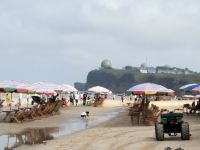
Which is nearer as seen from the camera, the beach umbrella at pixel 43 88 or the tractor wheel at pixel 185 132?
the tractor wheel at pixel 185 132

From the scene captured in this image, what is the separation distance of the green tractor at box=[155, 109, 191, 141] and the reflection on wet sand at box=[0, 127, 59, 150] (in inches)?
157

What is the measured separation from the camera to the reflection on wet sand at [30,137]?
52.6 feet

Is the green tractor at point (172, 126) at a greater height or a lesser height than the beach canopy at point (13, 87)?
lesser

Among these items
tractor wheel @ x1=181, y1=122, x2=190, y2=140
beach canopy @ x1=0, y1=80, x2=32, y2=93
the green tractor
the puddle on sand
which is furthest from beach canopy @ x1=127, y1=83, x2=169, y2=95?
tractor wheel @ x1=181, y1=122, x2=190, y2=140

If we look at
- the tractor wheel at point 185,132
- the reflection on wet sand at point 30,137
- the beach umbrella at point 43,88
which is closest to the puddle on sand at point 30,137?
the reflection on wet sand at point 30,137

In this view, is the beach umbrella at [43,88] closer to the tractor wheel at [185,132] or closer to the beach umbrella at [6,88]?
the beach umbrella at [6,88]

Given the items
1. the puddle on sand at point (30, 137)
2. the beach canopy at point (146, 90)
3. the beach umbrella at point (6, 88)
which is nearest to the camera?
the puddle on sand at point (30, 137)

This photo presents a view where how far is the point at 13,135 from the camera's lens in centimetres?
1891

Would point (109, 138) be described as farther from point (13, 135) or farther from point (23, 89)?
point (23, 89)

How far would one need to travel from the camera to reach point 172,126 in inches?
623

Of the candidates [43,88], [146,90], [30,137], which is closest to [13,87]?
[43,88]

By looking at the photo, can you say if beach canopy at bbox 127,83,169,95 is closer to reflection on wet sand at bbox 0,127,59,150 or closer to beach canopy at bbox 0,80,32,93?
reflection on wet sand at bbox 0,127,59,150

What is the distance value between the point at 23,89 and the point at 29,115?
1.51 metres

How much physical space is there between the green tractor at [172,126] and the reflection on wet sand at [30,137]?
3.98 metres
